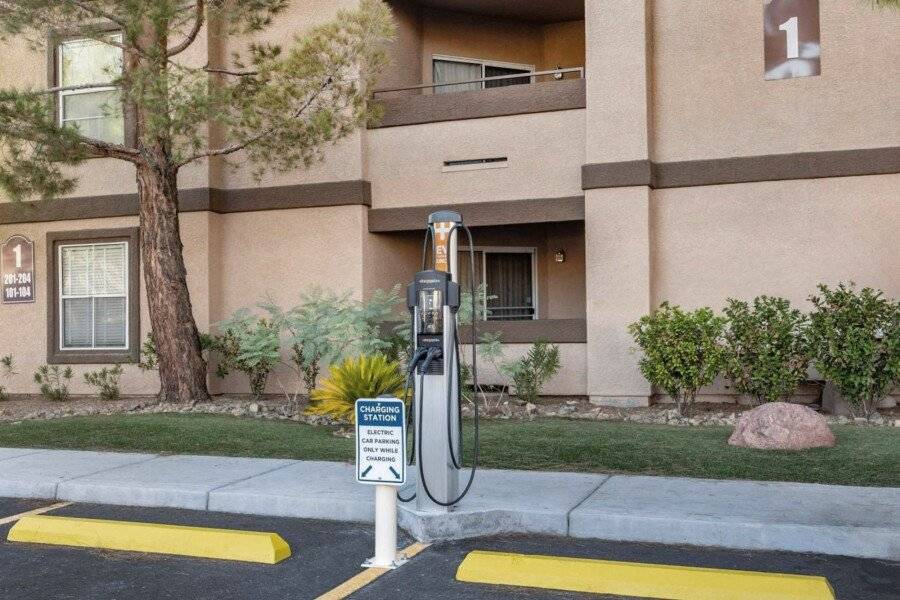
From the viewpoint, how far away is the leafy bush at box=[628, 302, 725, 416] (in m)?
11.3

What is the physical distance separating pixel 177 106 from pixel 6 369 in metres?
7.09

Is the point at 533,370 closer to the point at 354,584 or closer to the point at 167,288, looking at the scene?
the point at 167,288

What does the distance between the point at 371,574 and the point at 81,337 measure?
36.4ft

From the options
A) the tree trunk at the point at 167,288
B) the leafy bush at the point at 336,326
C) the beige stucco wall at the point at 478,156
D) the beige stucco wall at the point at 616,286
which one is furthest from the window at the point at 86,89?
the beige stucco wall at the point at 616,286

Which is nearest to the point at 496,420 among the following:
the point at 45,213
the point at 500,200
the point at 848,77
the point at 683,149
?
the point at 500,200

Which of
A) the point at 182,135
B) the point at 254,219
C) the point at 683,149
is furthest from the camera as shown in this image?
the point at 254,219

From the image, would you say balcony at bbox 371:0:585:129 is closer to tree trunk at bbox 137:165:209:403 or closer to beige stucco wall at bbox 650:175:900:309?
beige stucco wall at bbox 650:175:900:309

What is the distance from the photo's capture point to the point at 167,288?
12578 mm

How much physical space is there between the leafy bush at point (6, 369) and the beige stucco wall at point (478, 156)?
21.5ft

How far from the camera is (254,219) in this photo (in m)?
14.4

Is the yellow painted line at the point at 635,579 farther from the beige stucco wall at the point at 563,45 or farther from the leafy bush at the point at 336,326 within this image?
the beige stucco wall at the point at 563,45

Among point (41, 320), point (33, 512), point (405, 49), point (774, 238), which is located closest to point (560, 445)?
point (33, 512)

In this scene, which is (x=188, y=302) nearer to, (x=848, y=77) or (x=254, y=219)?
(x=254, y=219)

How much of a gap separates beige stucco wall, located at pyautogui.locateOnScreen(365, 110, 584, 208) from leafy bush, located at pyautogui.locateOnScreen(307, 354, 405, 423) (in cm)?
398
